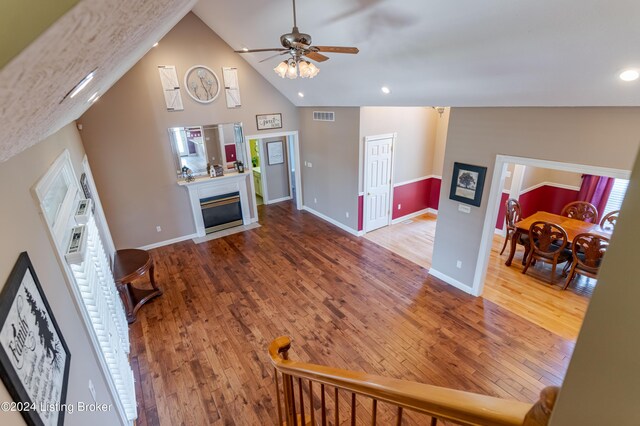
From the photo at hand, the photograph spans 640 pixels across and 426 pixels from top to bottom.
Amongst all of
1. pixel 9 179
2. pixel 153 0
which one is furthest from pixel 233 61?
pixel 153 0

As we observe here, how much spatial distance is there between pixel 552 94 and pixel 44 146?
4.52m

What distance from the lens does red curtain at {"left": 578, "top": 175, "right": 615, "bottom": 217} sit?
553cm

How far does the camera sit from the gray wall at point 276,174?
793 cm

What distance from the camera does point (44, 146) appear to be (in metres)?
2.26

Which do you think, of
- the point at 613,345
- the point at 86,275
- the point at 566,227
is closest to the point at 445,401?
the point at 613,345

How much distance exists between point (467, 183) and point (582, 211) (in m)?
2.87

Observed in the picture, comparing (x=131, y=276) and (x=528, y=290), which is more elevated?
(x=131, y=276)

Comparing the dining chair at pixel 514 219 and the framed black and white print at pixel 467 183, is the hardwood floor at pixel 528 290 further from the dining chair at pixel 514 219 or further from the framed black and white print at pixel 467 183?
the framed black and white print at pixel 467 183

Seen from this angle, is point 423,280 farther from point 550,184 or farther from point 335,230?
point 550,184

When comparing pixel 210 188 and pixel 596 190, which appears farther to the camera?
pixel 210 188

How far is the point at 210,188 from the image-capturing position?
6.33 meters

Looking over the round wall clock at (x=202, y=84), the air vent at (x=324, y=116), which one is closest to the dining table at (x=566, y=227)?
the air vent at (x=324, y=116)

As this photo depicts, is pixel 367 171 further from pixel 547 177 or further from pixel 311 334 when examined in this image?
pixel 547 177

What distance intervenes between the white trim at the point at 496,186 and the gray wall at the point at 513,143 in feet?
0.17
